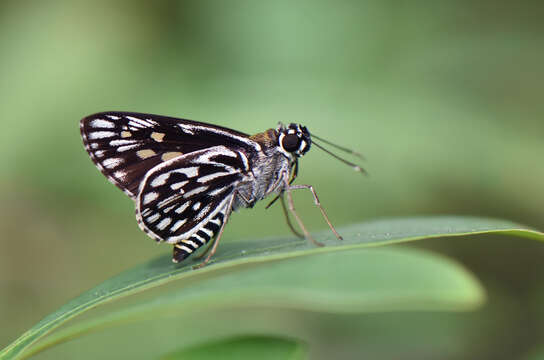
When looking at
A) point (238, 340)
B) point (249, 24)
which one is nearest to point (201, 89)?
point (249, 24)

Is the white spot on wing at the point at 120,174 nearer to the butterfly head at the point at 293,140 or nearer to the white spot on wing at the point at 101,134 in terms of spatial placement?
the white spot on wing at the point at 101,134

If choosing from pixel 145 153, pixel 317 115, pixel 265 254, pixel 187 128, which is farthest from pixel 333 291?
pixel 317 115

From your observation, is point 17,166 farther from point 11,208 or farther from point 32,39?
point 32,39

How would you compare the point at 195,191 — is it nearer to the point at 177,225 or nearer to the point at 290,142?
the point at 177,225

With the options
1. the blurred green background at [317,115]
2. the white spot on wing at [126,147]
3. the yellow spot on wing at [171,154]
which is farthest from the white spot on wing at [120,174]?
the blurred green background at [317,115]

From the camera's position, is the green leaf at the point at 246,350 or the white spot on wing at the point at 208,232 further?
the white spot on wing at the point at 208,232

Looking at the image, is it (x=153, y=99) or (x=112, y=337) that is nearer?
(x=112, y=337)
